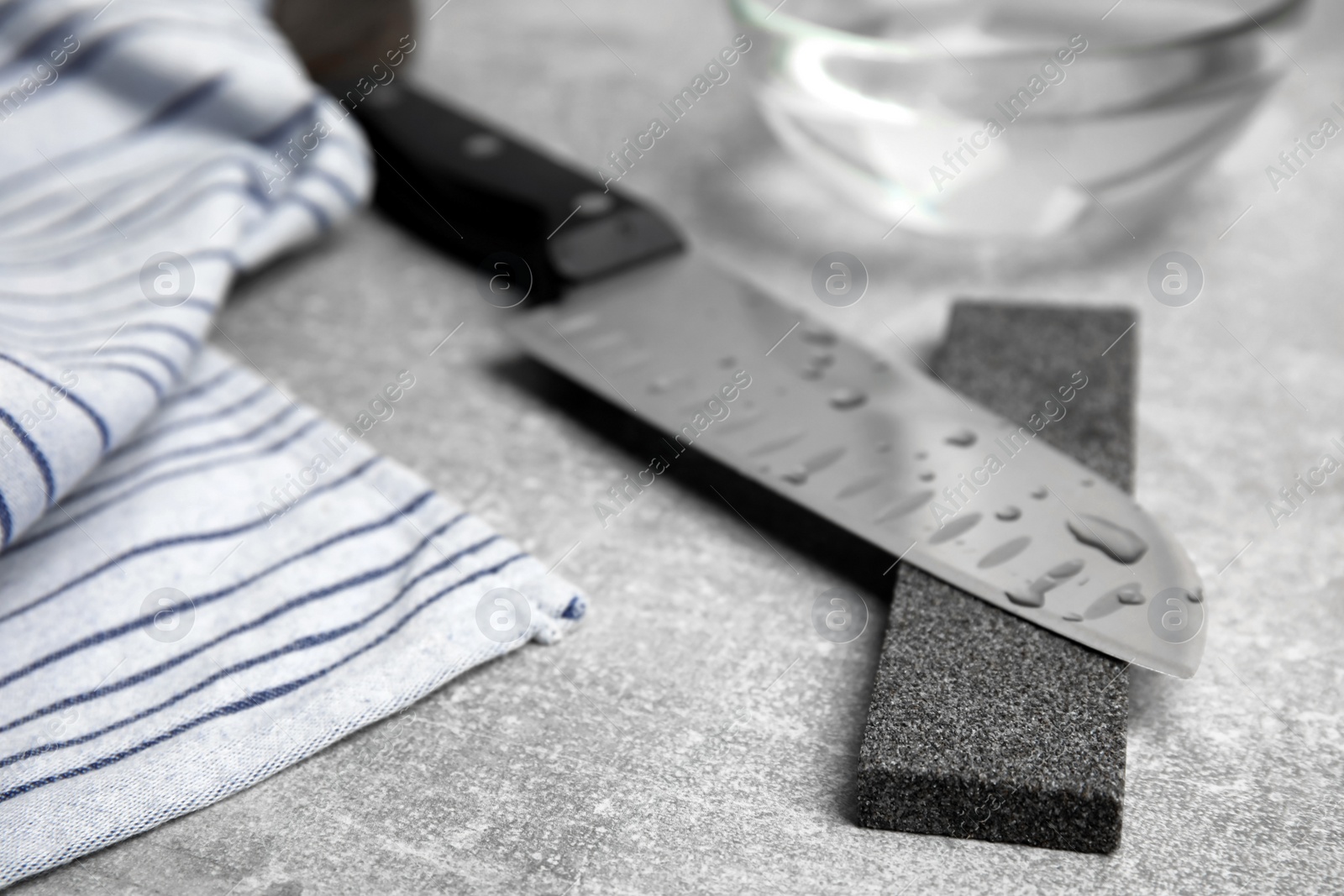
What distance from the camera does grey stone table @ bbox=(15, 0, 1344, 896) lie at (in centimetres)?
51

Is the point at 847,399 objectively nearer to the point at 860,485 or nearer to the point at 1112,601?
the point at 860,485

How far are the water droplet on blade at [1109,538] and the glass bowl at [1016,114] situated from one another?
0.32 metres

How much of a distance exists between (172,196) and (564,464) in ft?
1.27

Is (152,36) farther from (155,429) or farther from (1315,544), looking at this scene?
(1315,544)

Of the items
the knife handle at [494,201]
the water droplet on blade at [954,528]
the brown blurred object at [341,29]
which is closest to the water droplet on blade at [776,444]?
the water droplet on blade at [954,528]

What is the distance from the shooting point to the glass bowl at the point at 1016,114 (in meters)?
0.82

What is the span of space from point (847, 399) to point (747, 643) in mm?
180

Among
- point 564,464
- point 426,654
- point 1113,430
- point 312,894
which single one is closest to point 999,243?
point 1113,430

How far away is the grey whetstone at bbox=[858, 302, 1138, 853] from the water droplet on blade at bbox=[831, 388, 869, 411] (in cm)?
14

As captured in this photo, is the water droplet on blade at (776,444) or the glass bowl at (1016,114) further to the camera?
the glass bowl at (1016,114)

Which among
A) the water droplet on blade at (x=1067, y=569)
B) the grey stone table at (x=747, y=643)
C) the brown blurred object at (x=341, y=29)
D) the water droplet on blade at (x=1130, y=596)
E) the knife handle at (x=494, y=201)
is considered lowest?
the grey stone table at (x=747, y=643)

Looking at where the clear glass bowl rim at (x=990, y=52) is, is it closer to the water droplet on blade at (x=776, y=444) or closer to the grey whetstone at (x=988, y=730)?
the water droplet on blade at (x=776, y=444)

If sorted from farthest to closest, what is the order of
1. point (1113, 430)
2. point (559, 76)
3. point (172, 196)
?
point (559, 76) < point (172, 196) < point (1113, 430)

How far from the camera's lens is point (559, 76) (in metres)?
1.25
